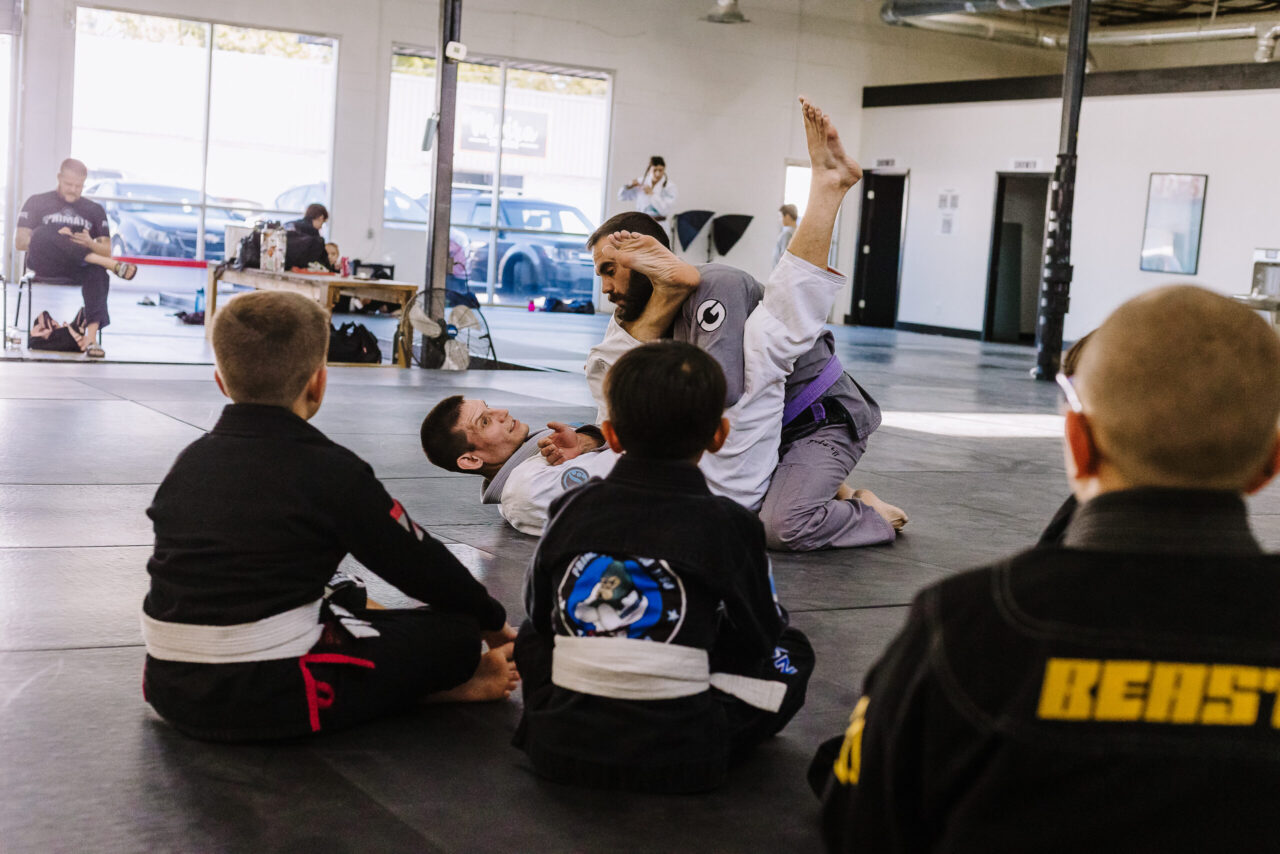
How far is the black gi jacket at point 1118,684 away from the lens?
3.74 ft

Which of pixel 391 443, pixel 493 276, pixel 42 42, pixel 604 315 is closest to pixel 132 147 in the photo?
pixel 42 42

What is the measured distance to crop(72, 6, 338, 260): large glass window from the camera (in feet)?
54.5

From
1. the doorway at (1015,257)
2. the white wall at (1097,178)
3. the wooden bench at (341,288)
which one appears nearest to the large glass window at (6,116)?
the wooden bench at (341,288)

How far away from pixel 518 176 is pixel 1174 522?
18.7m

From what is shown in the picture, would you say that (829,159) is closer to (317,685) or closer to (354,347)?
(317,685)

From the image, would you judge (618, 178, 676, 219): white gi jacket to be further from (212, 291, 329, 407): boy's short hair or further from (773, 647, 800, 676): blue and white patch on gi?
(212, 291, 329, 407): boy's short hair

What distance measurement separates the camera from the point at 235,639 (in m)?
2.17

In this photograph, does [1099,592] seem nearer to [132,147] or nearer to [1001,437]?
[1001,437]

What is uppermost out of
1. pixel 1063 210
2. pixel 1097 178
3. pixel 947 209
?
pixel 1097 178

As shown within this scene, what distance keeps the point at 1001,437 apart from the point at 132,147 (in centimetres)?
1338

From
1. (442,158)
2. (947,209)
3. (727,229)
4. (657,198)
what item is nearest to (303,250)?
(442,158)

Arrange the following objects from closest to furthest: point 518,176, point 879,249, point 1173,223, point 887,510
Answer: point 887,510 → point 1173,223 → point 518,176 → point 879,249

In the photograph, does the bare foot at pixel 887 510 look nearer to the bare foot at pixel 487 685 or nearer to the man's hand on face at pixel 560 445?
the man's hand on face at pixel 560 445

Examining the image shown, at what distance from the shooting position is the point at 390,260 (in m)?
18.2
